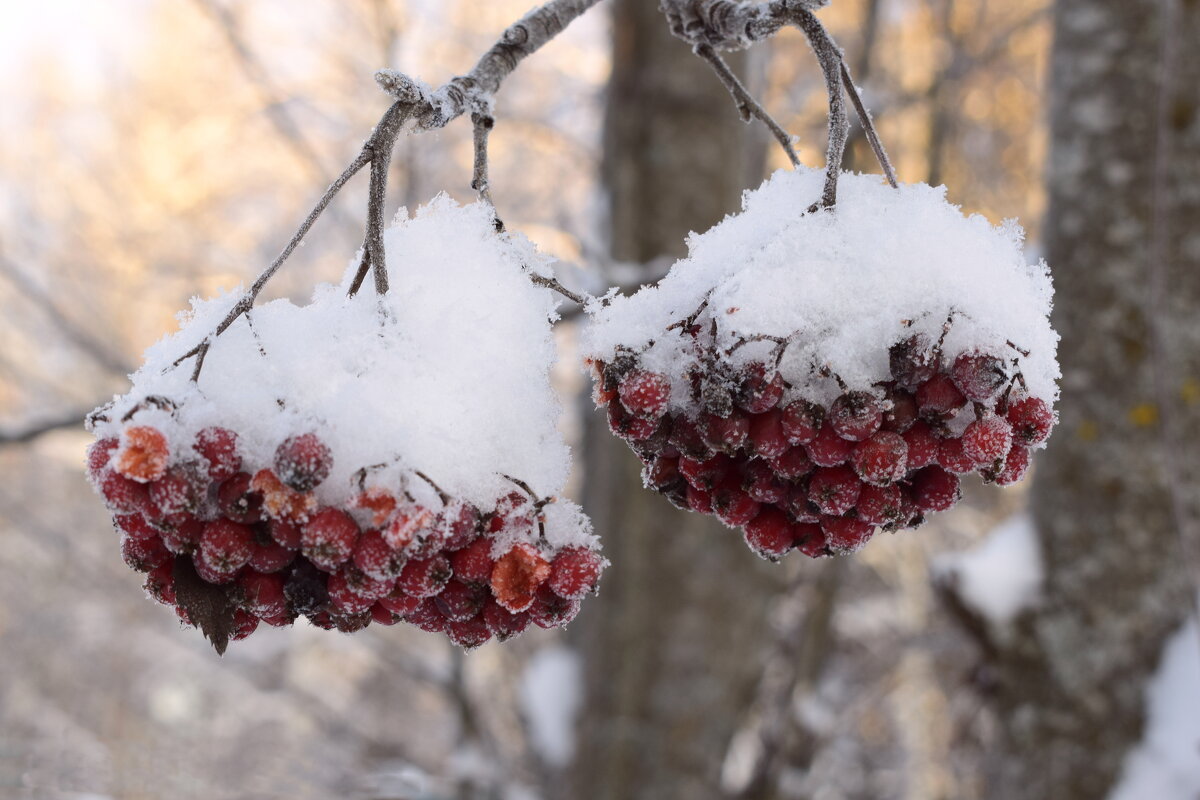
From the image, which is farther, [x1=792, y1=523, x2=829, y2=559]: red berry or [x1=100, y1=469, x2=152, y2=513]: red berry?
[x1=792, y1=523, x2=829, y2=559]: red berry

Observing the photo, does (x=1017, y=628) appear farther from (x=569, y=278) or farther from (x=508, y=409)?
(x=508, y=409)

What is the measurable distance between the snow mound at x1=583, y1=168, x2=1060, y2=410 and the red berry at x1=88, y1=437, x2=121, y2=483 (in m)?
0.48

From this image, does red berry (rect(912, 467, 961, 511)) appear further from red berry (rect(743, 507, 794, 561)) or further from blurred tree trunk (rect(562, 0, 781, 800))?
blurred tree trunk (rect(562, 0, 781, 800))

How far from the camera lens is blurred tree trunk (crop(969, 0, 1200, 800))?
2.41 meters

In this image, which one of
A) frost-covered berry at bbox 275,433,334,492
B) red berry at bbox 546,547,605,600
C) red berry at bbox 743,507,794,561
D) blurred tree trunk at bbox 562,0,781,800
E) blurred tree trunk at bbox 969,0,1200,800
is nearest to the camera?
frost-covered berry at bbox 275,433,334,492

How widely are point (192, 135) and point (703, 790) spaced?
9734mm

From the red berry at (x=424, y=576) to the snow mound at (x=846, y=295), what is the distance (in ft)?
0.87

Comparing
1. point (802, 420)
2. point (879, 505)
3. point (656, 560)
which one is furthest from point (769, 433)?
point (656, 560)

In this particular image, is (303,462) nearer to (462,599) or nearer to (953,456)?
(462,599)

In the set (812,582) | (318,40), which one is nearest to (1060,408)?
(812,582)

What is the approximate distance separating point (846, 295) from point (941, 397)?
135 millimetres

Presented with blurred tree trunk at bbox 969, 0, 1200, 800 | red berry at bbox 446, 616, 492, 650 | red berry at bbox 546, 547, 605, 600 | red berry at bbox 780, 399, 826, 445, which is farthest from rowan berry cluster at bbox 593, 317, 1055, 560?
blurred tree trunk at bbox 969, 0, 1200, 800

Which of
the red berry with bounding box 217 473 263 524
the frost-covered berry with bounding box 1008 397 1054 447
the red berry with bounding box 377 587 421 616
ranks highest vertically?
the frost-covered berry with bounding box 1008 397 1054 447

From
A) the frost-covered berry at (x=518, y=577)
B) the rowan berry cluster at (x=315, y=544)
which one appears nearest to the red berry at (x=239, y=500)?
the rowan berry cluster at (x=315, y=544)
